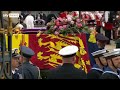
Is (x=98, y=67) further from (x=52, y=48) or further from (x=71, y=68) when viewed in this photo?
(x=52, y=48)

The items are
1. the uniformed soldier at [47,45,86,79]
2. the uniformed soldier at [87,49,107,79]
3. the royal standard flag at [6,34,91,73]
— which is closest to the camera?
the uniformed soldier at [47,45,86,79]

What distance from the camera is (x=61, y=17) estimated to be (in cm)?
551

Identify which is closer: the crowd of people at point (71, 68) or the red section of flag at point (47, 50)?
the crowd of people at point (71, 68)

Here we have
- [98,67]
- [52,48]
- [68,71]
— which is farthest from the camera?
[52,48]

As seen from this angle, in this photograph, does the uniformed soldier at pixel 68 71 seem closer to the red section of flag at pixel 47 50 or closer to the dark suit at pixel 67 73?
the dark suit at pixel 67 73

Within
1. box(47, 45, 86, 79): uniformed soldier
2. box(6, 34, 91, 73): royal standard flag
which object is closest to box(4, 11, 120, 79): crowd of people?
box(47, 45, 86, 79): uniformed soldier

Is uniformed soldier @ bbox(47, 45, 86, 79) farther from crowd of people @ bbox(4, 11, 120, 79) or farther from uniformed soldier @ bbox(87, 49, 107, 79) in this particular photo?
uniformed soldier @ bbox(87, 49, 107, 79)

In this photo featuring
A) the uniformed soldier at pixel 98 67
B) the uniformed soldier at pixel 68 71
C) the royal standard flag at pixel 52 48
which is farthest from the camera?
the royal standard flag at pixel 52 48

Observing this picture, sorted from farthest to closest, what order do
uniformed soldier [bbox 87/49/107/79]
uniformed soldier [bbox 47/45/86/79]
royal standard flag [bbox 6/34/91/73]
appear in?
royal standard flag [bbox 6/34/91/73], uniformed soldier [bbox 87/49/107/79], uniformed soldier [bbox 47/45/86/79]

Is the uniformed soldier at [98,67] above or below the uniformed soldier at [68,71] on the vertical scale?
below

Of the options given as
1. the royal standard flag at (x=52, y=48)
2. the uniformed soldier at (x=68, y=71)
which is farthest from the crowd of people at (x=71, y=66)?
the royal standard flag at (x=52, y=48)

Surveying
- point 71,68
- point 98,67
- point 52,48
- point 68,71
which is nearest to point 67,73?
point 68,71

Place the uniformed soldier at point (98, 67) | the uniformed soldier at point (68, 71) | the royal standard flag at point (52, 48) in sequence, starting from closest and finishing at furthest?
1. the uniformed soldier at point (68, 71)
2. the uniformed soldier at point (98, 67)
3. the royal standard flag at point (52, 48)
